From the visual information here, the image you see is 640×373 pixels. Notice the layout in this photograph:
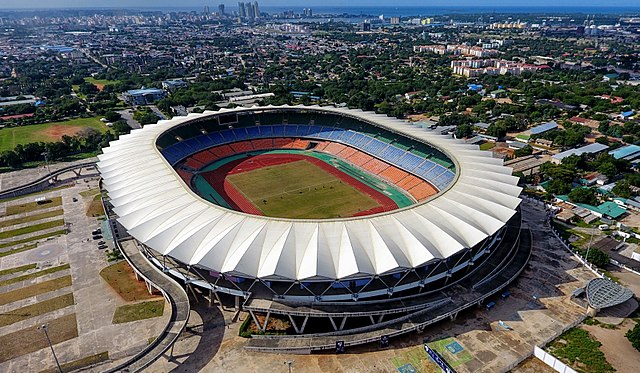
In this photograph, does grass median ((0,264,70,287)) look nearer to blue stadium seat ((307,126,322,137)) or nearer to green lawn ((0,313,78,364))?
green lawn ((0,313,78,364))

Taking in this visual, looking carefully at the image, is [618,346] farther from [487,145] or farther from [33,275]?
[33,275]

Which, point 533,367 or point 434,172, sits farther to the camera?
point 434,172

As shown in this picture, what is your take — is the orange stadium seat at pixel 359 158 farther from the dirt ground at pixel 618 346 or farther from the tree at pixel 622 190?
the dirt ground at pixel 618 346

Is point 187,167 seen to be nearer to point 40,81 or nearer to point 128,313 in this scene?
point 128,313

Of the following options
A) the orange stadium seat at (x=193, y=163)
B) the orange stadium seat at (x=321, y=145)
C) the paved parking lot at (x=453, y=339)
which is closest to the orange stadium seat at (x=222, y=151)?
the orange stadium seat at (x=193, y=163)

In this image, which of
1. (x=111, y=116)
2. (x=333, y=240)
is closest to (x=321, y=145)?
(x=333, y=240)

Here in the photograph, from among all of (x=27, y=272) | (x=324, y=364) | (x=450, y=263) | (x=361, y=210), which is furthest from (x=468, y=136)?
(x=27, y=272)

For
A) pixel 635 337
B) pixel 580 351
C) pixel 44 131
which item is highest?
pixel 44 131
